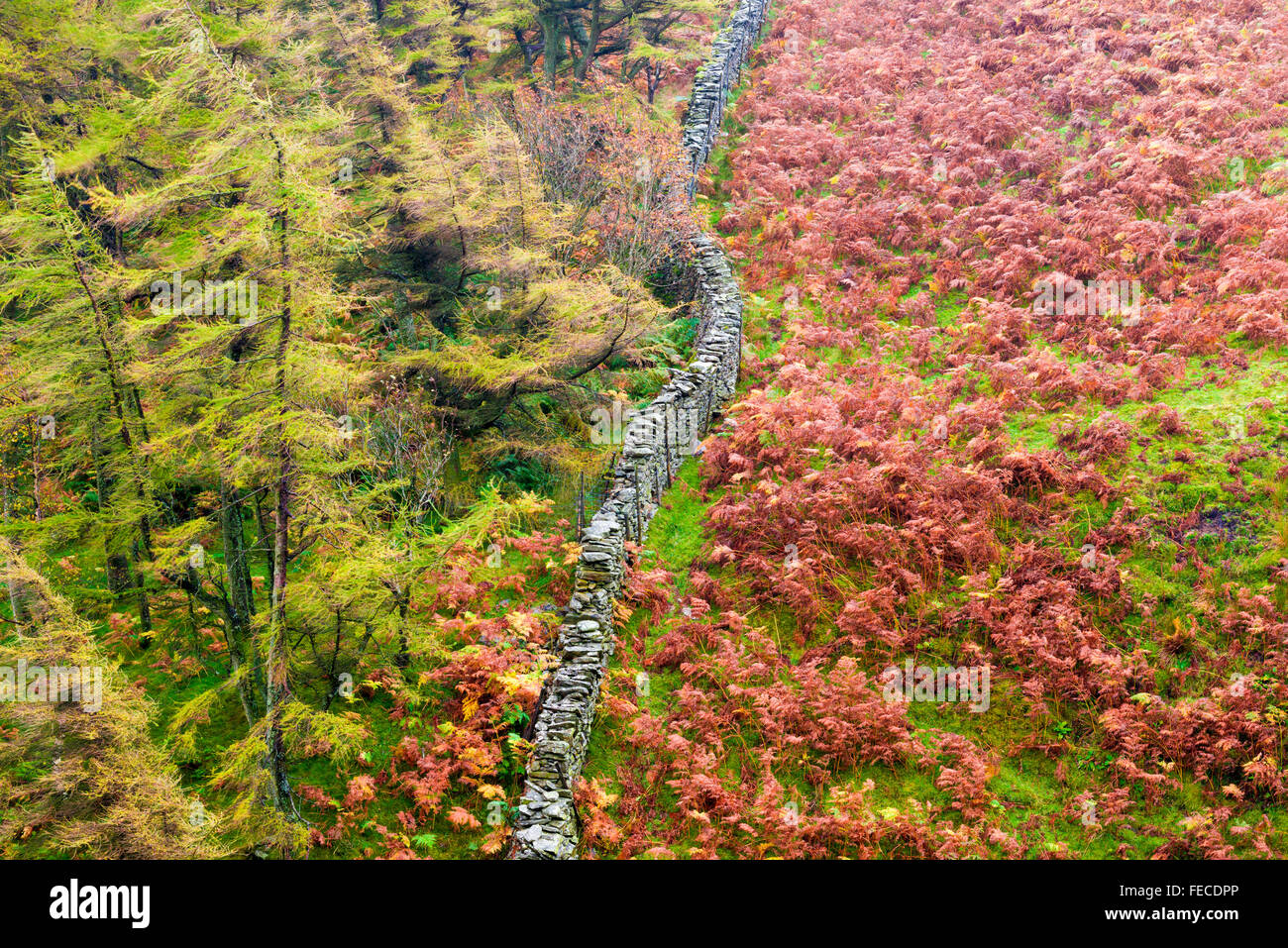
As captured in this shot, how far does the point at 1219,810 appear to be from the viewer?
7.23 meters

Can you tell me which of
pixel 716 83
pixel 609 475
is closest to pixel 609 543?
pixel 609 475

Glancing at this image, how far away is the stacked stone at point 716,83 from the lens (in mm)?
23272

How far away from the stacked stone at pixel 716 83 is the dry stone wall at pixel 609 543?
1655 millimetres

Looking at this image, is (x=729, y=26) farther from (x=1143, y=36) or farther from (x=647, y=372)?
(x=647, y=372)

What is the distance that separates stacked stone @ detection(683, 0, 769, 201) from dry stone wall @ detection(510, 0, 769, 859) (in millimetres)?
1655

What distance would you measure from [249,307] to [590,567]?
18.4 ft

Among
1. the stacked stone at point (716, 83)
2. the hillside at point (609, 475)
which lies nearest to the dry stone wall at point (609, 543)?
the hillside at point (609, 475)

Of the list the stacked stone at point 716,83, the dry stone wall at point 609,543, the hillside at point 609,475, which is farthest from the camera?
the stacked stone at point 716,83

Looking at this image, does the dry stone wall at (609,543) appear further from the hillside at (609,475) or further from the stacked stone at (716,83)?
the stacked stone at (716,83)

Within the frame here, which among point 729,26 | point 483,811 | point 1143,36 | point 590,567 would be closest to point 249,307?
point 590,567

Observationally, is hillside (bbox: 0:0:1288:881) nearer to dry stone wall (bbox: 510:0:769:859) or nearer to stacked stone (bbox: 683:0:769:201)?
dry stone wall (bbox: 510:0:769:859)

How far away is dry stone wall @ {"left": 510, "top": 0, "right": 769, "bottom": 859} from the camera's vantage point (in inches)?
330

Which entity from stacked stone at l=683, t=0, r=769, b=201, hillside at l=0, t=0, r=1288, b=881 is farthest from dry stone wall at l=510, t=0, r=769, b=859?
stacked stone at l=683, t=0, r=769, b=201

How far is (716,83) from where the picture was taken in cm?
2555
